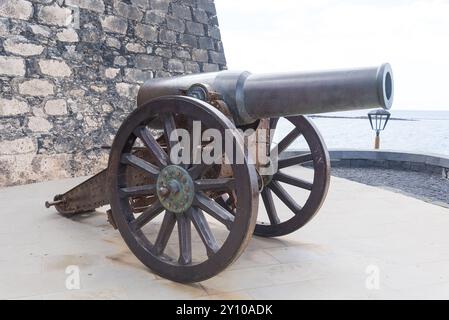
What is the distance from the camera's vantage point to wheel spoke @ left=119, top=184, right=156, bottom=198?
2.05 m

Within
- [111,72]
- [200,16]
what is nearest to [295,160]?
[111,72]

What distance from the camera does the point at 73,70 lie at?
4.62 meters

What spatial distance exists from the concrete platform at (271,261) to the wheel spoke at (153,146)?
51 centimetres

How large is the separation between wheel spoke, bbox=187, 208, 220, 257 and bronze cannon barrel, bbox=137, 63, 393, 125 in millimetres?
512

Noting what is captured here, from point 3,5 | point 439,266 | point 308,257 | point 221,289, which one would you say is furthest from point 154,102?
point 3,5

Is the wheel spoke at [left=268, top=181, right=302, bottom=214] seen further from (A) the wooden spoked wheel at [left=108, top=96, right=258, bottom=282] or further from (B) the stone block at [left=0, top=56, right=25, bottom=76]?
(B) the stone block at [left=0, top=56, right=25, bottom=76]

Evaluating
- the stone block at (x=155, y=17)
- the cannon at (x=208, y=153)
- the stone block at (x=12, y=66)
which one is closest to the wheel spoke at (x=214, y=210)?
the cannon at (x=208, y=153)

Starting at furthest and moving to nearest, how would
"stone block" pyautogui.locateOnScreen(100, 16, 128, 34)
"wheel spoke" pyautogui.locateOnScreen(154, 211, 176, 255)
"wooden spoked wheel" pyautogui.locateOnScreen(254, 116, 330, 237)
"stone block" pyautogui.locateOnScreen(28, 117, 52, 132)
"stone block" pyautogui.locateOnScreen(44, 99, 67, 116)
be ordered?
"stone block" pyautogui.locateOnScreen(100, 16, 128, 34) → "stone block" pyautogui.locateOnScreen(44, 99, 67, 116) → "stone block" pyautogui.locateOnScreen(28, 117, 52, 132) → "wooden spoked wheel" pyautogui.locateOnScreen(254, 116, 330, 237) → "wheel spoke" pyautogui.locateOnScreen(154, 211, 176, 255)

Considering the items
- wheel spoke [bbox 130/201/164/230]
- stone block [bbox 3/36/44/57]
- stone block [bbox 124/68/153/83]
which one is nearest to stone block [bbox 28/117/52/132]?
stone block [bbox 3/36/44/57]

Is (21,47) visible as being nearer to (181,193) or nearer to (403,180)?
(181,193)

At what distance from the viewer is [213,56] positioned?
605 cm

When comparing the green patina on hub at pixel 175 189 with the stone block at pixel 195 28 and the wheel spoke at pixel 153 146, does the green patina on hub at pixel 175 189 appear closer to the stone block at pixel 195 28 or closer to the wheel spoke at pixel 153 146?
the wheel spoke at pixel 153 146

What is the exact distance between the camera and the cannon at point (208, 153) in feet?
5.81

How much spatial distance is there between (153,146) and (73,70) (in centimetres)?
296
